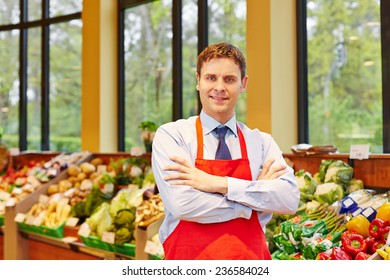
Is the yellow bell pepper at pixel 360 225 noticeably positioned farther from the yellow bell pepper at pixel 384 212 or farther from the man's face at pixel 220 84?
the man's face at pixel 220 84

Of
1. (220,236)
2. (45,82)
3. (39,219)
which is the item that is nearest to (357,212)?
(220,236)

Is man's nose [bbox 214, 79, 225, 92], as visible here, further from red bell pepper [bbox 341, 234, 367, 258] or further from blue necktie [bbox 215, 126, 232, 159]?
red bell pepper [bbox 341, 234, 367, 258]

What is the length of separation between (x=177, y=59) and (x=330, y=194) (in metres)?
2.75

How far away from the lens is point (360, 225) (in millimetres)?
2662

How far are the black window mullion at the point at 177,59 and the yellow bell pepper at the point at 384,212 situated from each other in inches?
121

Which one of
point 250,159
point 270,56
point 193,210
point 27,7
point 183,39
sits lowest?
point 193,210

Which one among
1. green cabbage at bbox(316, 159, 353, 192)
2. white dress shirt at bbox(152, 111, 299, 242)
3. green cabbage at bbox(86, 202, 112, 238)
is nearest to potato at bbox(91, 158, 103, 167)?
green cabbage at bbox(86, 202, 112, 238)

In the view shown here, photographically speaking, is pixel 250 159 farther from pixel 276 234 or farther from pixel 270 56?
pixel 270 56

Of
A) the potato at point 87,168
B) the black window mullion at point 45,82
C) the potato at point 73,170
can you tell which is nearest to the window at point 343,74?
the potato at point 87,168

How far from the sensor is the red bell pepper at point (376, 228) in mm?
2477

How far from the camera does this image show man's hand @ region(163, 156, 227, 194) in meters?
1.73

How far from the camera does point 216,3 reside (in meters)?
5.14
